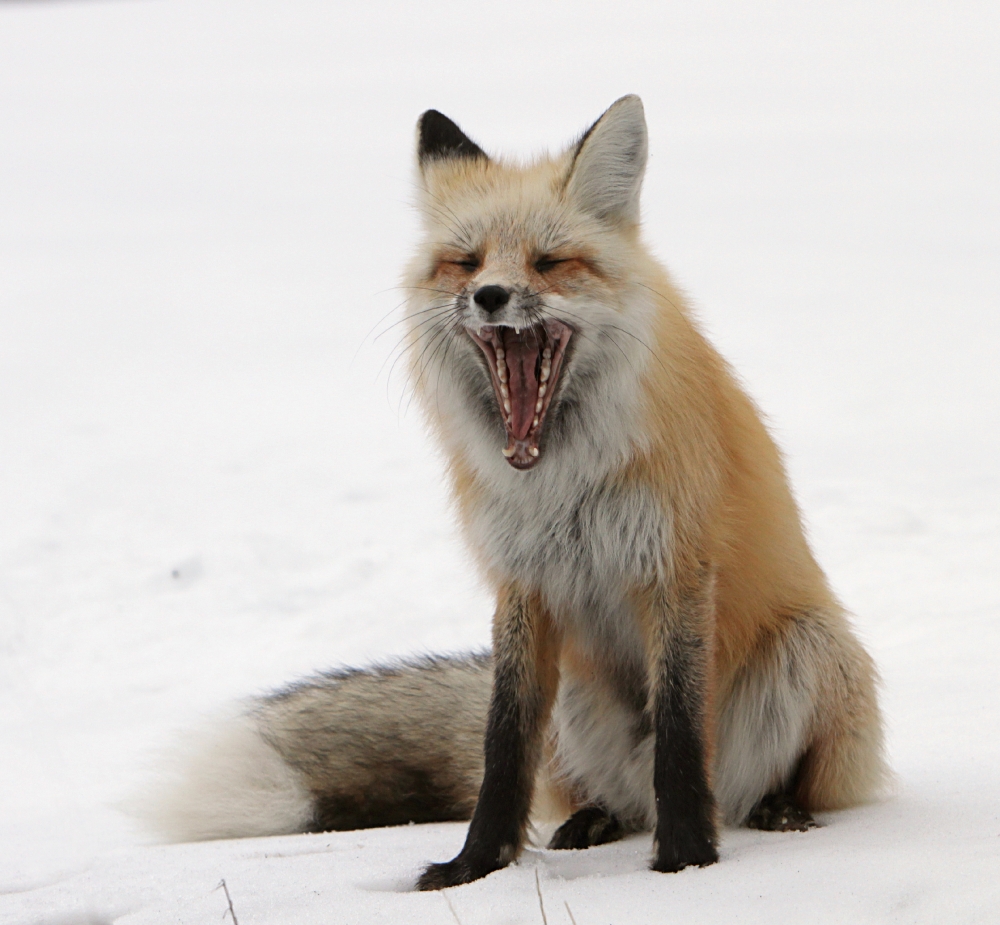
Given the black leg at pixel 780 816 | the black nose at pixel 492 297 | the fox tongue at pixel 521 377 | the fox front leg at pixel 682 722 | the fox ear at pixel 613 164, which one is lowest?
the black leg at pixel 780 816

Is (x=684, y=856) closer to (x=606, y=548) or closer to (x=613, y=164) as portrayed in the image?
(x=606, y=548)

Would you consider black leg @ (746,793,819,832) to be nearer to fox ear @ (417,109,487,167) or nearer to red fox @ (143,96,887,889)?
red fox @ (143,96,887,889)

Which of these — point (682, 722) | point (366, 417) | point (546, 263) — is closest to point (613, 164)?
point (546, 263)

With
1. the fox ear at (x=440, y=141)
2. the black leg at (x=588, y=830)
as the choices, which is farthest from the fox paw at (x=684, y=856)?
the fox ear at (x=440, y=141)

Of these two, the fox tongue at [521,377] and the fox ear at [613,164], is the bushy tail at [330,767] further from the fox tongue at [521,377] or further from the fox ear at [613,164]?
the fox ear at [613,164]

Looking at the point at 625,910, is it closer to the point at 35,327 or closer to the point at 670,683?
the point at 670,683

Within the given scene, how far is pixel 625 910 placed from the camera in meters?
2.60

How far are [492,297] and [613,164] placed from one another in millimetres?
673

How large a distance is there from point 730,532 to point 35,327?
8.30 m

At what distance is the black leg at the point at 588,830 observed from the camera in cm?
354

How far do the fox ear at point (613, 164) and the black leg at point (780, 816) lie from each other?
1762 mm

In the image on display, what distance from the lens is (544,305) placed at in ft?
9.77

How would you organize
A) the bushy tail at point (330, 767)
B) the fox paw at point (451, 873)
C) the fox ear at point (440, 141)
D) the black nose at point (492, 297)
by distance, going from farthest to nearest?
the bushy tail at point (330, 767)
the fox ear at point (440, 141)
the fox paw at point (451, 873)
the black nose at point (492, 297)

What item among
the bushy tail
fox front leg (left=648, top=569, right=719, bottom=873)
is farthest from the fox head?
the bushy tail
